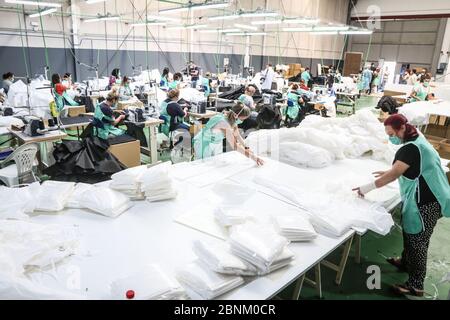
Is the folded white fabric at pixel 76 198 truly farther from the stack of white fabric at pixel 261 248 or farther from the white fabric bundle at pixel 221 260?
the stack of white fabric at pixel 261 248

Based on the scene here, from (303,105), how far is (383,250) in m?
5.60

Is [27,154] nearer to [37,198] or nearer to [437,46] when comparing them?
[37,198]

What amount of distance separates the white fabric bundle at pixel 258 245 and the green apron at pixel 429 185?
135 centimetres

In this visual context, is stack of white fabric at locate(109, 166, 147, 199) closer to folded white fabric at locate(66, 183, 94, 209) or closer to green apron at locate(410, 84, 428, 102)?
folded white fabric at locate(66, 183, 94, 209)

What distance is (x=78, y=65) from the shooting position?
481 inches

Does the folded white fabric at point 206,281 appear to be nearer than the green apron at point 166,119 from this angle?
Yes

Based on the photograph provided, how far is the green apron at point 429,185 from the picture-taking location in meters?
2.45

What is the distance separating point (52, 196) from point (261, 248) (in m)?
1.47

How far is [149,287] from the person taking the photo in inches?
57.6

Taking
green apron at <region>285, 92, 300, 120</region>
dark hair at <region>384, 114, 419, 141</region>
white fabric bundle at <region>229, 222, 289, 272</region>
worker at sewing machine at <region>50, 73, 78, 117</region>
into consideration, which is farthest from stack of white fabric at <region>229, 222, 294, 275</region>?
green apron at <region>285, 92, 300, 120</region>

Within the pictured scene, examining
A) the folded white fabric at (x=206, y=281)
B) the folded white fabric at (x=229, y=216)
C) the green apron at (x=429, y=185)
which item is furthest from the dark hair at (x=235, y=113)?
the folded white fabric at (x=206, y=281)

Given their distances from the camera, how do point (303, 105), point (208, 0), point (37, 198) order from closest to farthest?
point (37, 198)
point (208, 0)
point (303, 105)
